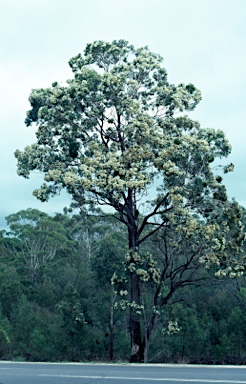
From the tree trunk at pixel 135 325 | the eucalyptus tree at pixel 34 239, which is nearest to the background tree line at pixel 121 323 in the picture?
the tree trunk at pixel 135 325

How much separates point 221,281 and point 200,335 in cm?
261

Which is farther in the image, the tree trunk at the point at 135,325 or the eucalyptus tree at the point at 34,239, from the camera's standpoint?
the eucalyptus tree at the point at 34,239

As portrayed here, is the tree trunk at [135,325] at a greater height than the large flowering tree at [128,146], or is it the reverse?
the large flowering tree at [128,146]

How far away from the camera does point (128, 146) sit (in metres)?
21.3

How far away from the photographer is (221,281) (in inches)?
862

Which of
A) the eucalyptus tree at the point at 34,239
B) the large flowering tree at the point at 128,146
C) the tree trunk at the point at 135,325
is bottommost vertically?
the tree trunk at the point at 135,325

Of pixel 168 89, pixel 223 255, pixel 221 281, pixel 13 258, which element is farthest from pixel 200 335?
pixel 13 258

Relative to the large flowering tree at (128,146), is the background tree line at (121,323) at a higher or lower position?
lower

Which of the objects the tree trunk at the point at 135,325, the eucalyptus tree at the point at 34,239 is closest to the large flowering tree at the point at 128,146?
the tree trunk at the point at 135,325

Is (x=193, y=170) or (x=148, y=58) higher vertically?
(x=148, y=58)

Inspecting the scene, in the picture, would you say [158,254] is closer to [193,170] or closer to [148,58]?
[193,170]

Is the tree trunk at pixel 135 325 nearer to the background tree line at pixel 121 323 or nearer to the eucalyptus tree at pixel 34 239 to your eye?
the background tree line at pixel 121 323

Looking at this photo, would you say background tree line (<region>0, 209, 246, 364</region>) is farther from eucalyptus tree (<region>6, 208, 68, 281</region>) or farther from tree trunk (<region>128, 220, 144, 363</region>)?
eucalyptus tree (<region>6, 208, 68, 281</region>)

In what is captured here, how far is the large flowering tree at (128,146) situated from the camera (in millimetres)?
20469
